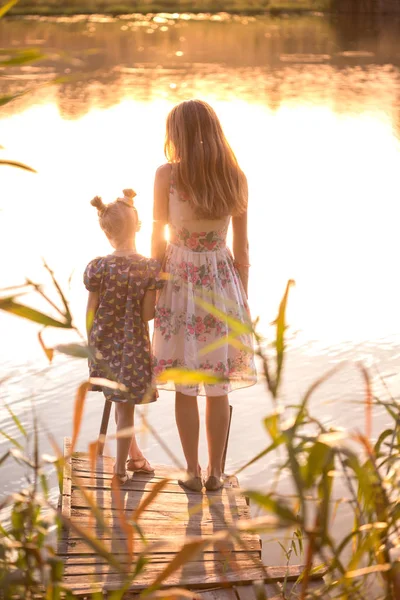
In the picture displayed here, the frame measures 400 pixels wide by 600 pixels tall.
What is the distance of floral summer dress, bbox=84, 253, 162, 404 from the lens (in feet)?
10.3

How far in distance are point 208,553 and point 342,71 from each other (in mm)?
15553

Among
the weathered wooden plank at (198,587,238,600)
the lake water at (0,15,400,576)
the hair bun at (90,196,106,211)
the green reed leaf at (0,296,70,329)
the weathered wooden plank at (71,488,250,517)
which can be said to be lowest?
the weathered wooden plank at (198,587,238,600)

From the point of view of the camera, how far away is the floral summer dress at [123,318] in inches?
124

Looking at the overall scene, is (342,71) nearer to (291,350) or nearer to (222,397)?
(291,350)

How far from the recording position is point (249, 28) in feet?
85.5

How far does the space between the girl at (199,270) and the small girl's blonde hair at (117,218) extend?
0.10 m

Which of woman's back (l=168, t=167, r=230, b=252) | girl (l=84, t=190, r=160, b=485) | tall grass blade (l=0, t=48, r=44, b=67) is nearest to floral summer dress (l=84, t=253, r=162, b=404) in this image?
girl (l=84, t=190, r=160, b=485)

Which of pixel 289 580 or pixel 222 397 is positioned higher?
pixel 222 397

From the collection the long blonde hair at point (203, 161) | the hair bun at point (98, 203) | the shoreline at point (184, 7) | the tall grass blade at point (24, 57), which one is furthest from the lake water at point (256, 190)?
the shoreline at point (184, 7)

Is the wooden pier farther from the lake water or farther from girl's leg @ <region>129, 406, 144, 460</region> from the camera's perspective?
the lake water

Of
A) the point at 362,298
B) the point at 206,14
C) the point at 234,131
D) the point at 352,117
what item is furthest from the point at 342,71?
the point at 206,14

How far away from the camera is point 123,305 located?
3174 millimetres

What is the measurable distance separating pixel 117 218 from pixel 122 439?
65 centimetres

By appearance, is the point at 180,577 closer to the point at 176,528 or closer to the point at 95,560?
the point at 95,560
